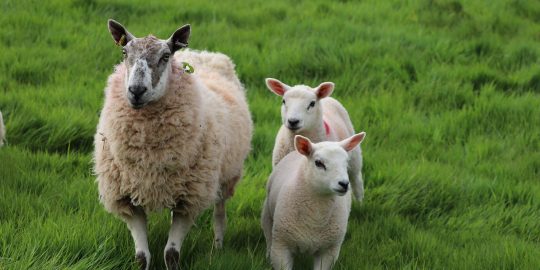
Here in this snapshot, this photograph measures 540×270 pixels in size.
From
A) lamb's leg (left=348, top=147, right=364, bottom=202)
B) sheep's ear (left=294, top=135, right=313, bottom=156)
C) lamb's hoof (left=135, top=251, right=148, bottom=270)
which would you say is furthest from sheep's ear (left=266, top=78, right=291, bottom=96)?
lamb's hoof (left=135, top=251, right=148, bottom=270)

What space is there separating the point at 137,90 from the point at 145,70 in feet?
0.42

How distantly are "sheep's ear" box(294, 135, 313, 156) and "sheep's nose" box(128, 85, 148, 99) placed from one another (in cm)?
91

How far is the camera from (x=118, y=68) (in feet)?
14.7

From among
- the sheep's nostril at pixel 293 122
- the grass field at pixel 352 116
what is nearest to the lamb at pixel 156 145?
the grass field at pixel 352 116

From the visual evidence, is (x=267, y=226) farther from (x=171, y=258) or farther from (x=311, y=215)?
(x=171, y=258)

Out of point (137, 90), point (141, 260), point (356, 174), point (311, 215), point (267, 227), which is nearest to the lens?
point (137, 90)

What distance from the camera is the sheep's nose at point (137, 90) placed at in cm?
390

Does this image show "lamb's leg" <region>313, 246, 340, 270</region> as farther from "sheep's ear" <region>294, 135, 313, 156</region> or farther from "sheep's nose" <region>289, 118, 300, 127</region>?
"sheep's nose" <region>289, 118, 300, 127</region>

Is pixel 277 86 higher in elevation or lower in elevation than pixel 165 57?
lower

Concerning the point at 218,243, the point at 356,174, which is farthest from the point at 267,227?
the point at 356,174

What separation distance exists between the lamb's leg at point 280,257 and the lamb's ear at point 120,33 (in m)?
1.47

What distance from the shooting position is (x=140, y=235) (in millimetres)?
4164

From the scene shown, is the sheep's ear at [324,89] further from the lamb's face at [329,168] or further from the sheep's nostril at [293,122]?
the lamb's face at [329,168]

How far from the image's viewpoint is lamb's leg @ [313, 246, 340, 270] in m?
4.28
